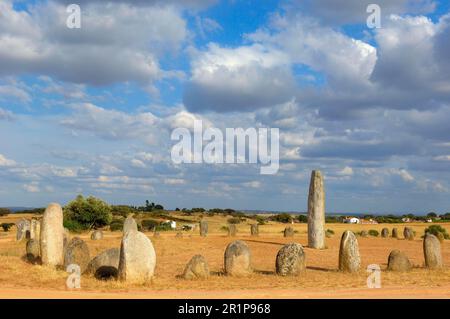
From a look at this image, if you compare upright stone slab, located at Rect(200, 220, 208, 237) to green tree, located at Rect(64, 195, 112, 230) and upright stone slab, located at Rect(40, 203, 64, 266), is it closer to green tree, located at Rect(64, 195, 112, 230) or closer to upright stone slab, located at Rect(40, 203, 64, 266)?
green tree, located at Rect(64, 195, 112, 230)

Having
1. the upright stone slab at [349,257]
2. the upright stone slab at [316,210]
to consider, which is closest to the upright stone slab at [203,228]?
the upright stone slab at [316,210]

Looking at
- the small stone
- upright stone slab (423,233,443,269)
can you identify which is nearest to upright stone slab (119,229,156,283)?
the small stone

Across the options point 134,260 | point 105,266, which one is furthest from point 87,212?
point 134,260

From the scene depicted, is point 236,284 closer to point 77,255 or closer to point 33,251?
point 77,255

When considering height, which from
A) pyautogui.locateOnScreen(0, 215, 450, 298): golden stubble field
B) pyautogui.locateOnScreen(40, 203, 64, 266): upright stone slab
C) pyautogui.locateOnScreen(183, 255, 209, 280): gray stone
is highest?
pyautogui.locateOnScreen(40, 203, 64, 266): upright stone slab

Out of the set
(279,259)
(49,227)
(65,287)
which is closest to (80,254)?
(49,227)

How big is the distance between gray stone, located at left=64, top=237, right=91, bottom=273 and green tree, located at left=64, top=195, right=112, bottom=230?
34651 mm

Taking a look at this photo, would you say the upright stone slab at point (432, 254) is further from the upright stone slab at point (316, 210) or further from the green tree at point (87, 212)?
the green tree at point (87, 212)

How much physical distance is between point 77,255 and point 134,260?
445cm

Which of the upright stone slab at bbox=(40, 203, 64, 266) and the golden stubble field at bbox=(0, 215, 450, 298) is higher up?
the upright stone slab at bbox=(40, 203, 64, 266)

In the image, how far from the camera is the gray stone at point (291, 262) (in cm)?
1931

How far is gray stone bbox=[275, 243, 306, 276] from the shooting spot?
19.3 metres
